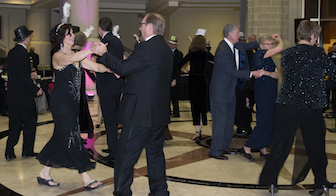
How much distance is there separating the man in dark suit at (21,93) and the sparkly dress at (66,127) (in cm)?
126

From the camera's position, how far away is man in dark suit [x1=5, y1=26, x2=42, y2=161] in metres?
4.72

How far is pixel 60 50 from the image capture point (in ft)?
12.3

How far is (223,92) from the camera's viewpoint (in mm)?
4719

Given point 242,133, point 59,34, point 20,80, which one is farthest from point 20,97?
point 242,133

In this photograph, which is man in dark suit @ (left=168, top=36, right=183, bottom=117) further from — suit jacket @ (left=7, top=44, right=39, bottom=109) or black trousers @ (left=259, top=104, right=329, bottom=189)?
black trousers @ (left=259, top=104, right=329, bottom=189)

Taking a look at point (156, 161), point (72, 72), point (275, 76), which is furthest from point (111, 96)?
point (275, 76)

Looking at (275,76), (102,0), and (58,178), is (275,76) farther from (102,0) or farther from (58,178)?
(102,0)

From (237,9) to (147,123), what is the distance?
1694cm

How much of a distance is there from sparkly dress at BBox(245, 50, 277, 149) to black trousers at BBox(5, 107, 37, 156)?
9.04 ft

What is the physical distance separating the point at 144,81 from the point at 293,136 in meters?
1.39

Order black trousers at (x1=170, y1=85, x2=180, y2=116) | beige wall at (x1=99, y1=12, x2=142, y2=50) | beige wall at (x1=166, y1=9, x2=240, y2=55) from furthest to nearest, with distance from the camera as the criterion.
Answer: beige wall at (x1=99, y1=12, x2=142, y2=50) → beige wall at (x1=166, y1=9, x2=240, y2=55) → black trousers at (x1=170, y1=85, x2=180, y2=116)

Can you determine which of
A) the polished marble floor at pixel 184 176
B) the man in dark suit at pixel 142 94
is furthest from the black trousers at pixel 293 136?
the man in dark suit at pixel 142 94

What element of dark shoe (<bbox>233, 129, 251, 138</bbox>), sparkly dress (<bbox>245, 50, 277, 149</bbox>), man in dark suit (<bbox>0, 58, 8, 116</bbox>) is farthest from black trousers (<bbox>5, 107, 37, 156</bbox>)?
man in dark suit (<bbox>0, 58, 8, 116</bbox>)

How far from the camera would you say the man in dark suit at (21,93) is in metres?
4.72
